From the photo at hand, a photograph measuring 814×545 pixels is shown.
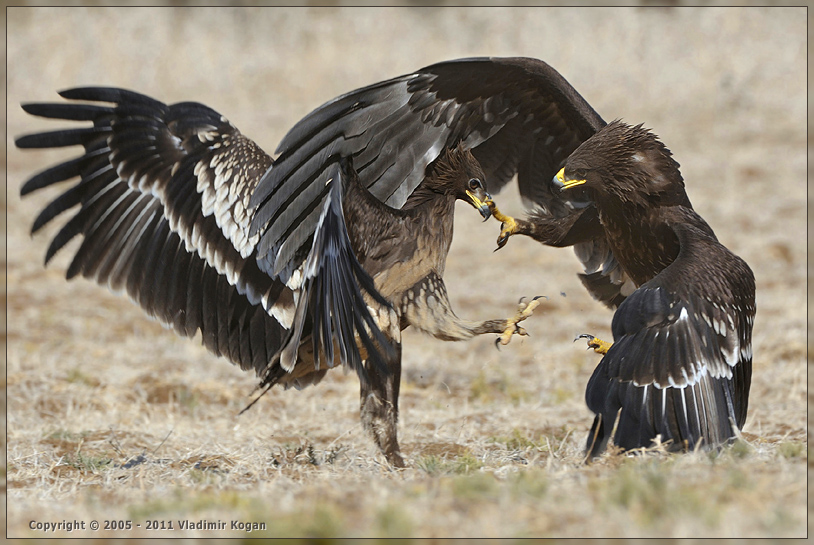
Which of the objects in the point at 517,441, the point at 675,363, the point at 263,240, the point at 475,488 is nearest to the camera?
the point at 475,488

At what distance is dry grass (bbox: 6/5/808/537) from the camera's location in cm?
284

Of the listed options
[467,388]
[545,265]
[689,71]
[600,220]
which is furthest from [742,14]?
[600,220]

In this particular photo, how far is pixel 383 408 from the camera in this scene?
4.28 m

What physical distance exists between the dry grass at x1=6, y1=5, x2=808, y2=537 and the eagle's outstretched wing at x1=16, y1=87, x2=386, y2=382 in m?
0.72

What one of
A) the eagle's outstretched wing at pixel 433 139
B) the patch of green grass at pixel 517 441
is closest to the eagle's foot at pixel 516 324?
the patch of green grass at pixel 517 441

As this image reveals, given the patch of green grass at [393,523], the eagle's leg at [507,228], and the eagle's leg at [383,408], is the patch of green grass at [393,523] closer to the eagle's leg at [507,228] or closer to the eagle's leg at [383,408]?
the eagle's leg at [383,408]

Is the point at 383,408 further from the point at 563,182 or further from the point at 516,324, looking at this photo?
the point at 563,182

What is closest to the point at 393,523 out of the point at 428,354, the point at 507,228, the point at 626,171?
the point at 626,171

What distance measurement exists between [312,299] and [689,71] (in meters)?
14.8

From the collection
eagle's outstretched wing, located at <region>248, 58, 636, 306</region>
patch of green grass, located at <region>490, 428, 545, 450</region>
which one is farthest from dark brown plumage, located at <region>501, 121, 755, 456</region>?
patch of green grass, located at <region>490, 428, 545, 450</region>

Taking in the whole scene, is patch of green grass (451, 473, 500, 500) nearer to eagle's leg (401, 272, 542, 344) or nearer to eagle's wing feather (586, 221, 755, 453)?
eagle's wing feather (586, 221, 755, 453)

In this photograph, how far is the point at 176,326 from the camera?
4.98m

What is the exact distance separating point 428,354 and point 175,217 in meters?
3.35

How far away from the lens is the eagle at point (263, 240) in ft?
13.0
